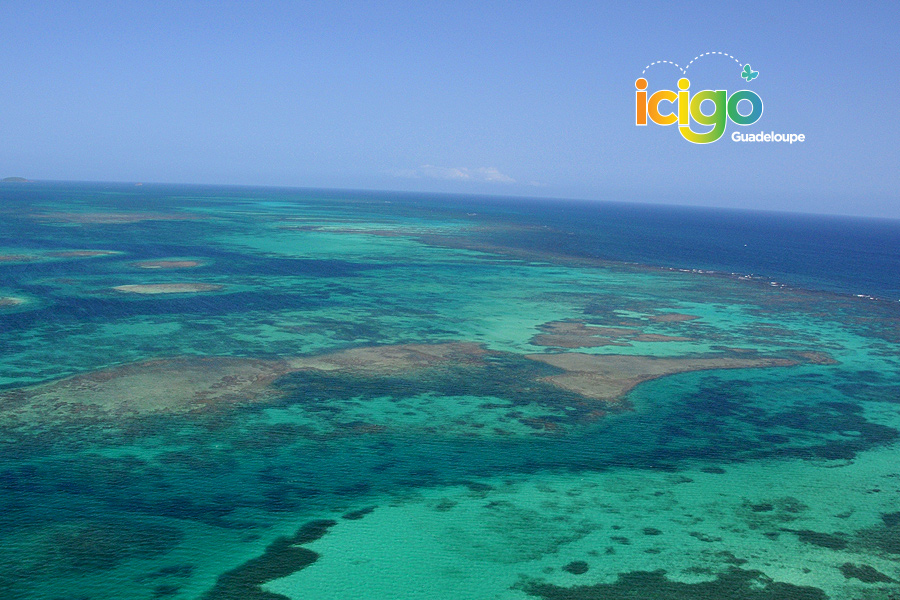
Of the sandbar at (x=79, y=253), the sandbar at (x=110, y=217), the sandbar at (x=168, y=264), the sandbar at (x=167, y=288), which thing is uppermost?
the sandbar at (x=110, y=217)

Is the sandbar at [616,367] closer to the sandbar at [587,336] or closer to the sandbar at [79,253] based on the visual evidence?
the sandbar at [587,336]

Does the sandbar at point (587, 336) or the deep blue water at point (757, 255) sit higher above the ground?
the deep blue water at point (757, 255)

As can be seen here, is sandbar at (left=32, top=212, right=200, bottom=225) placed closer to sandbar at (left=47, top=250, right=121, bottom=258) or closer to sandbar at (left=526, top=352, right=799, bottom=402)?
sandbar at (left=47, top=250, right=121, bottom=258)

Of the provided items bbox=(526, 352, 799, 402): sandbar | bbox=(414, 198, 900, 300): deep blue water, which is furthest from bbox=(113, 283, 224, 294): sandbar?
bbox=(414, 198, 900, 300): deep blue water

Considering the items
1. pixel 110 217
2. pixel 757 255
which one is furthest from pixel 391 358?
pixel 110 217

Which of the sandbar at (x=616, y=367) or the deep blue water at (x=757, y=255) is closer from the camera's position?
the sandbar at (x=616, y=367)

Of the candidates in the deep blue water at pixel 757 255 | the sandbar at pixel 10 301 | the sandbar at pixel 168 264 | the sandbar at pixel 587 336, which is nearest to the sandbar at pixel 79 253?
the sandbar at pixel 168 264

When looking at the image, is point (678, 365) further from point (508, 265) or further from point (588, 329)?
point (508, 265)

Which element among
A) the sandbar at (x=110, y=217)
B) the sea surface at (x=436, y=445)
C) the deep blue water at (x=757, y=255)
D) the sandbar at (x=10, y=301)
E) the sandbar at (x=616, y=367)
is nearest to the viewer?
the sea surface at (x=436, y=445)

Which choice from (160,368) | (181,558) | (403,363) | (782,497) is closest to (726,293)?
(403,363)
